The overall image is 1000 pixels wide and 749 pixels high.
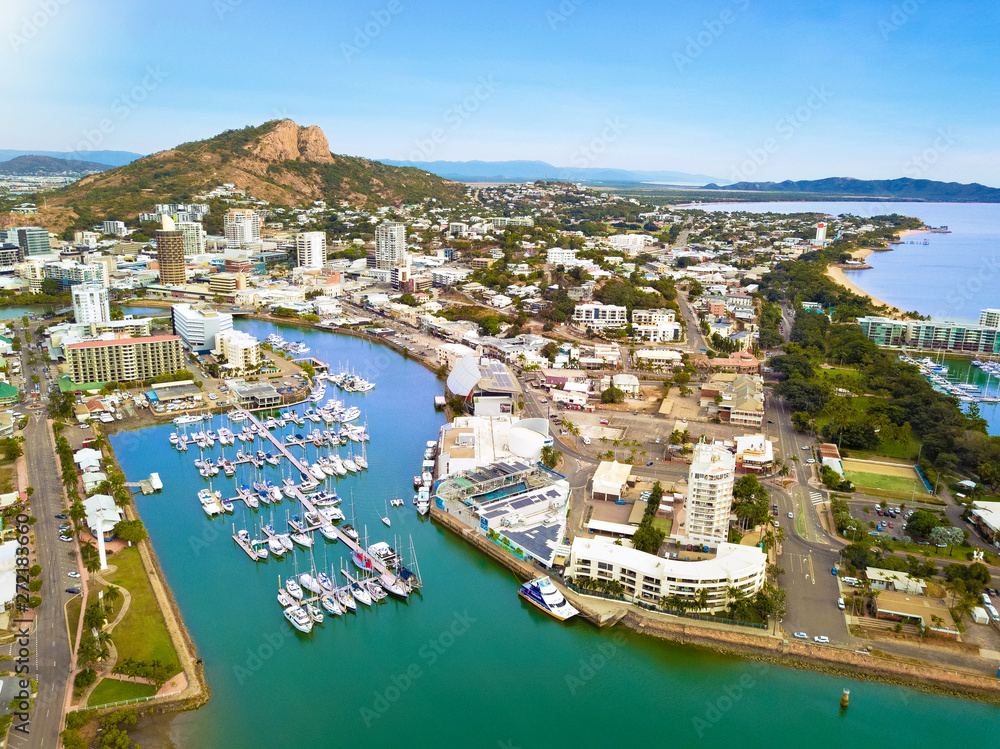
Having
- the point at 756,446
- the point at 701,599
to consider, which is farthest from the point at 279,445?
the point at 756,446

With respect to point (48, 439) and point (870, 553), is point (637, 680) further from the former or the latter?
point (48, 439)

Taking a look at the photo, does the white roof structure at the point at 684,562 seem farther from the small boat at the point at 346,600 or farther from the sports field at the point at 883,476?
the sports field at the point at 883,476

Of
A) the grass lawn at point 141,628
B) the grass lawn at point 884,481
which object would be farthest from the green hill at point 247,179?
the grass lawn at point 884,481

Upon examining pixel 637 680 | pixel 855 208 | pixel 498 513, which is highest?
pixel 855 208

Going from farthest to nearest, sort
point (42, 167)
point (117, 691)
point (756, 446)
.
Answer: point (42, 167) → point (756, 446) → point (117, 691)

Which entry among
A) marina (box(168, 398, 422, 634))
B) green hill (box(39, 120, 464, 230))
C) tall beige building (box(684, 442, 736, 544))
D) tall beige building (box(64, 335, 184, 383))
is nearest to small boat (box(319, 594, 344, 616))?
marina (box(168, 398, 422, 634))

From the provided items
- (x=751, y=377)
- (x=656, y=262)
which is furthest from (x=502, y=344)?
(x=656, y=262)

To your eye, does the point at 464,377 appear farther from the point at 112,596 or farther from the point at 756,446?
the point at 112,596
